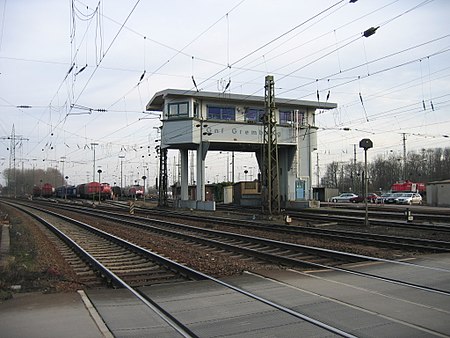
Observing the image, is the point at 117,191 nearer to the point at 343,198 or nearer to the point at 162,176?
the point at 162,176

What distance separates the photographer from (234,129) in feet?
153

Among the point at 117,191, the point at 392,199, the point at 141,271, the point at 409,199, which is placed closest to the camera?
the point at 141,271

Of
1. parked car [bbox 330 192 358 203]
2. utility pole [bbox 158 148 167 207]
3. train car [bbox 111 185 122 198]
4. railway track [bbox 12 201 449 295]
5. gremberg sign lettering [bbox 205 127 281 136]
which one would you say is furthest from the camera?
train car [bbox 111 185 122 198]

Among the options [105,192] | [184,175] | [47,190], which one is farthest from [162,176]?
[47,190]

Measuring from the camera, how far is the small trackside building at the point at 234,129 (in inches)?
1796

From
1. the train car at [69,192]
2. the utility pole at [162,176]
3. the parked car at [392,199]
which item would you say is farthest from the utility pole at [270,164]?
the train car at [69,192]

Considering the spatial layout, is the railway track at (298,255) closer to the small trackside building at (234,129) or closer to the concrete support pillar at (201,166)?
the concrete support pillar at (201,166)

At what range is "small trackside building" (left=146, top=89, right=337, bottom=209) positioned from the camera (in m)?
45.6

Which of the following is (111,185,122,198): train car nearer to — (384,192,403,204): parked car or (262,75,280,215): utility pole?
(384,192,403,204): parked car

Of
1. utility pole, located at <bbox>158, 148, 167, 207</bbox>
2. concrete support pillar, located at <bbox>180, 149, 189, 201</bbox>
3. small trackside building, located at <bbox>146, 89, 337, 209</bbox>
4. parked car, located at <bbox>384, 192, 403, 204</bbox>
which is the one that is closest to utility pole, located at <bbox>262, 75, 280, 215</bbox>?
small trackside building, located at <bbox>146, 89, 337, 209</bbox>

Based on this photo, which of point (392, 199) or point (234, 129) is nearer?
point (234, 129)

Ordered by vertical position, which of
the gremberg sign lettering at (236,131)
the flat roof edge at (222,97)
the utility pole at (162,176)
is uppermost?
the flat roof edge at (222,97)

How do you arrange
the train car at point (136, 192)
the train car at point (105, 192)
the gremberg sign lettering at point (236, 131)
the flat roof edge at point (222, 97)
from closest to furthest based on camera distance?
the flat roof edge at point (222, 97), the gremberg sign lettering at point (236, 131), the train car at point (105, 192), the train car at point (136, 192)

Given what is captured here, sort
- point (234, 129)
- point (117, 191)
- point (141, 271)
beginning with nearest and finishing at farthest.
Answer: point (141, 271), point (234, 129), point (117, 191)
